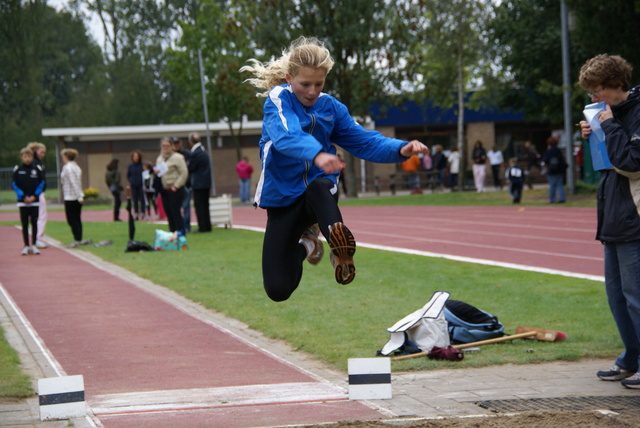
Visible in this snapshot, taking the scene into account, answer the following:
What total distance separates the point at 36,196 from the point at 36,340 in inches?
345

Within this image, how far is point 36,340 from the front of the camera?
867 cm

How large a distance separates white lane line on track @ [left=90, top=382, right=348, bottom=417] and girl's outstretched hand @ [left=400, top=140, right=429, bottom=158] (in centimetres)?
185

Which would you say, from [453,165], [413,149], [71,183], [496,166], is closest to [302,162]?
[413,149]

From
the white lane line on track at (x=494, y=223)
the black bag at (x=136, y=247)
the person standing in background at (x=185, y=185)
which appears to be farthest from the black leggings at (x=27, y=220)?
the white lane line on track at (x=494, y=223)

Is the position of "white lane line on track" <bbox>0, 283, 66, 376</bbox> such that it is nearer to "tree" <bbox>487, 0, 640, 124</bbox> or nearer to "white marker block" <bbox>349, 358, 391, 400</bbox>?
"white marker block" <bbox>349, 358, 391, 400</bbox>

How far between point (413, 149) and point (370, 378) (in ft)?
5.49

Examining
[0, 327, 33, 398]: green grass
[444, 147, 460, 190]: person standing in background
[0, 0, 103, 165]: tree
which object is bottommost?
[0, 327, 33, 398]: green grass

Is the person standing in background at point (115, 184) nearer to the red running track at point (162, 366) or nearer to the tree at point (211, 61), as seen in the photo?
the red running track at point (162, 366)

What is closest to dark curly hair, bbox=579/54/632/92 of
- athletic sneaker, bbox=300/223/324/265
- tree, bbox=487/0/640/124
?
athletic sneaker, bbox=300/223/324/265

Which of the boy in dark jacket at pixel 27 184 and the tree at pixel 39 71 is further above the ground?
the tree at pixel 39 71

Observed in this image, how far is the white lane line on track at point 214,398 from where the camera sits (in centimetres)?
607

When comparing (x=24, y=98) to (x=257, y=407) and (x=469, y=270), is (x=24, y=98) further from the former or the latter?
(x=257, y=407)

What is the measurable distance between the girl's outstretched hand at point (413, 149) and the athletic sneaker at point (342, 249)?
0.64m

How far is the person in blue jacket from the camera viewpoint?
5.27 m
